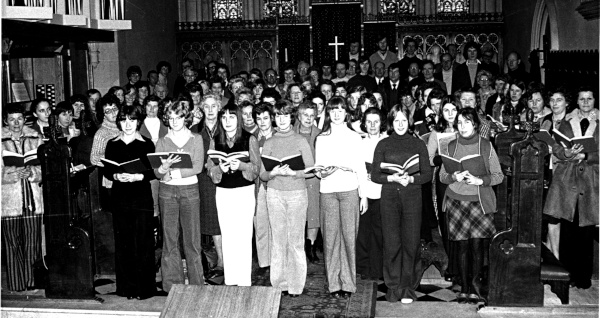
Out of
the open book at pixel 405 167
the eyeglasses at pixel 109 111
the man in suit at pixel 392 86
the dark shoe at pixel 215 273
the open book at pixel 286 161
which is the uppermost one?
the man in suit at pixel 392 86

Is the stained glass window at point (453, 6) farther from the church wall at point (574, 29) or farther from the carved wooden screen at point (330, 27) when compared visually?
the church wall at point (574, 29)

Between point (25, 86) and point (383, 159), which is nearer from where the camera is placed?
point (383, 159)

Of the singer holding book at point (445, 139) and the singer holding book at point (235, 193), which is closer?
the singer holding book at point (235, 193)

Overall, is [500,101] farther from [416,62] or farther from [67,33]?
[67,33]

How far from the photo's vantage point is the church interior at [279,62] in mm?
6500

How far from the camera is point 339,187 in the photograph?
261 inches

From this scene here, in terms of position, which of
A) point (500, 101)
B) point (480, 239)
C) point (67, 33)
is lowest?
point (480, 239)

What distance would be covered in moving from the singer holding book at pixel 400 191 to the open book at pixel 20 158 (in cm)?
281

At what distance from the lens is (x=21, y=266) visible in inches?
289

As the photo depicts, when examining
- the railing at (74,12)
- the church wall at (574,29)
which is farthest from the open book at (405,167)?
the church wall at (574,29)

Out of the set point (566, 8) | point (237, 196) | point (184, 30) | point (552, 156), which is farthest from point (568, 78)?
point (184, 30)

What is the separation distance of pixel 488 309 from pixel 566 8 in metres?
6.83

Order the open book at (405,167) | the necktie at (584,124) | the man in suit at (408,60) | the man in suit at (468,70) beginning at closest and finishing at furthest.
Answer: the open book at (405,167) < the necktie at (584,124) < the man in suit at (468,70) < the man in suit at (408,60)

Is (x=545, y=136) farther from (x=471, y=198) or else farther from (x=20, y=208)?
(x=20, y=208)
